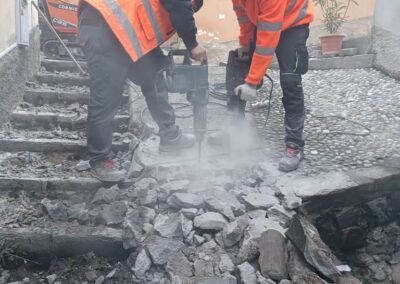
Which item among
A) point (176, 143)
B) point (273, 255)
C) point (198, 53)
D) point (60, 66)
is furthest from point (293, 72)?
point (60, 66)

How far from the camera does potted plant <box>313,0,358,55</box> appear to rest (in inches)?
273

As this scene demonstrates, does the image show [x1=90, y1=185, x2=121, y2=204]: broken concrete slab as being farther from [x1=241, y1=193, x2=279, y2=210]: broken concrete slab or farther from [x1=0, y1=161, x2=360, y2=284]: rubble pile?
[x1=241, y1=193, x2=279, y2=210]: broken concrete slab

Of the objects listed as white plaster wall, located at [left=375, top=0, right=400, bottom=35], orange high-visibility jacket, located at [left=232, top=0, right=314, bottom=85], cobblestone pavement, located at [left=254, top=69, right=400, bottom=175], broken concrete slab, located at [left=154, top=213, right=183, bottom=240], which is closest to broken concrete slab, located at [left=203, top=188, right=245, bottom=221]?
broken concrete slab, located at [left=154, top=213, right=183, bottom=240]

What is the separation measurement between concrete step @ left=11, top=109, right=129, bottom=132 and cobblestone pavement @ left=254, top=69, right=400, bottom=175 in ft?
5.05

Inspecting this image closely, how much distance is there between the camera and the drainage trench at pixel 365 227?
3.38 metres

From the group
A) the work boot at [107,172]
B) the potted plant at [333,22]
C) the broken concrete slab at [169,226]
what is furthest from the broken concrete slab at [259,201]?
the potted plant at [333,22]

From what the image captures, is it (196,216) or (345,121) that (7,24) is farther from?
(345,121)

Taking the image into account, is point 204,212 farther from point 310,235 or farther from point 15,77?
point 15,77

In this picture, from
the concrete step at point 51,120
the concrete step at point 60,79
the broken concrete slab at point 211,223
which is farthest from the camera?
the concrete step at point 60,79

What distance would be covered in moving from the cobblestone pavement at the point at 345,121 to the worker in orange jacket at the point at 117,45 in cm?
135

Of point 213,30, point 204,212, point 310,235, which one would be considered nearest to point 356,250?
point 310,235

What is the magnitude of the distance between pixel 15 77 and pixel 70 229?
2488 millimetres

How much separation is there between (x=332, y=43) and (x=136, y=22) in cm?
461

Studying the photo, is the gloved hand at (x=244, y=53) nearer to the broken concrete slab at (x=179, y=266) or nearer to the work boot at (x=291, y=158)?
the work boot at (x=291, y=158)
